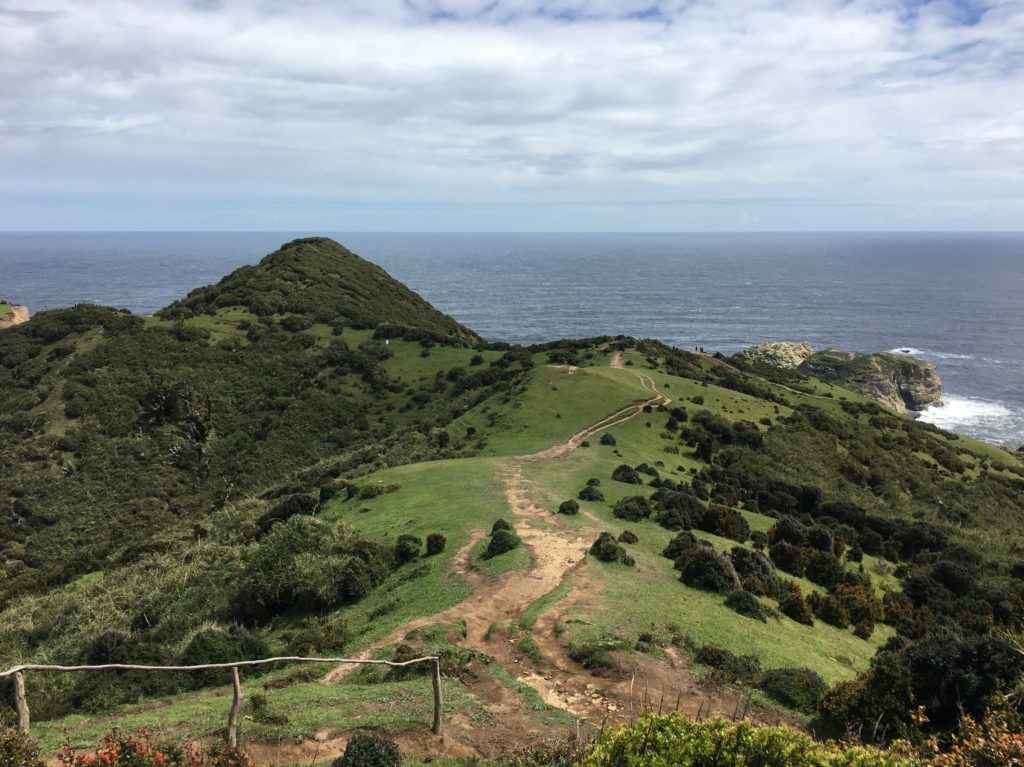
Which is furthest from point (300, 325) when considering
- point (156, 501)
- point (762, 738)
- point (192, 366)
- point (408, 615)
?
point (762, 738)

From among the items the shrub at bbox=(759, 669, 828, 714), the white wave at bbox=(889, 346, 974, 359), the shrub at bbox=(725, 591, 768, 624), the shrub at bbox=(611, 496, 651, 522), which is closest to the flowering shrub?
the shrub at bbox=(759, 669, 828, 714)

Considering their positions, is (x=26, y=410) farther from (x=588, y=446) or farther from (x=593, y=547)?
(x=593, y=547)

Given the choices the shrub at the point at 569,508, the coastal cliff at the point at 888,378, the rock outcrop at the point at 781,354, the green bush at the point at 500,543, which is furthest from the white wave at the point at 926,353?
the green bush at the point at 500,543

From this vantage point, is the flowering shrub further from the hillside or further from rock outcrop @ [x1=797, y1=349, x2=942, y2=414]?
rock outcrop @ [x1=797, y1=349, x2=942, y2=414]

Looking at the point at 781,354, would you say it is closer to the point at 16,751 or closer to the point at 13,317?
the point at 16,751

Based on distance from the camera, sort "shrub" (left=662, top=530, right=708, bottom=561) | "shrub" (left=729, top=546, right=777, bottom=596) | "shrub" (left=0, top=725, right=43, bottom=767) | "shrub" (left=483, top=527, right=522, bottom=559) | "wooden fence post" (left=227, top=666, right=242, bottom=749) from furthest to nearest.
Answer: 1. "shrub" (left=662, top=530, right=708, bottom=561)
2. "shrub" (left=483, top=527, right=522, bottom=559)
3. "shrub" (left=729, top=546, right=777, bottom=596)
4. "wooden fence post" (left=227, top=666, right=242, bottom=749)
5. "shrub" (left=0, top=725, right=43, bottom=767)

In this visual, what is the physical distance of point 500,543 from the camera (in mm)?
27203

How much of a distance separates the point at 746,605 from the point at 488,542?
11.5 meters

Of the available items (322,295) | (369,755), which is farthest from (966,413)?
(369,755)

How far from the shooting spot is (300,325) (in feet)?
335

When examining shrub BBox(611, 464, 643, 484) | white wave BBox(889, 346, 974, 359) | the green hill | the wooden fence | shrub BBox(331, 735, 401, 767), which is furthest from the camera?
white wave BBox(889, 346, 974, 359)

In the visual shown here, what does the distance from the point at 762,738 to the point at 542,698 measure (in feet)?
25.3

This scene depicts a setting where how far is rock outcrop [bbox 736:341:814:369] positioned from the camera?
137750 millimetres

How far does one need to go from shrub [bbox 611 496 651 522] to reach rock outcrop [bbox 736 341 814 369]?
111m
